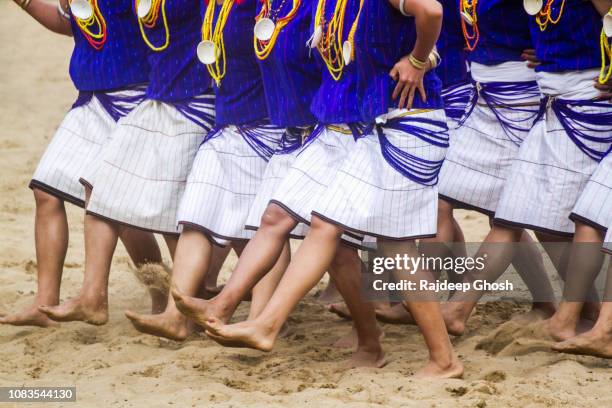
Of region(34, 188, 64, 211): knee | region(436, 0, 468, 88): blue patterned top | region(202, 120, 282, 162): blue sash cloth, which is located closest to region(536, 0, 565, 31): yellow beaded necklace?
region(436, 0, 468, 88): blue patterned top

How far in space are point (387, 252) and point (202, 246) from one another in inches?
35.6

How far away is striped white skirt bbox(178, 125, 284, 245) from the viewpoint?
530 cm

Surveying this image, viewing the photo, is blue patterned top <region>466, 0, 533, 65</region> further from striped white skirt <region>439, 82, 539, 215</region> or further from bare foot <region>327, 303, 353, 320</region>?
bare foot <region>327, 303, 353, 320</region>

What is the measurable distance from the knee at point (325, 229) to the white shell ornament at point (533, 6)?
1.32m

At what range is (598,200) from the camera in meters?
5.03

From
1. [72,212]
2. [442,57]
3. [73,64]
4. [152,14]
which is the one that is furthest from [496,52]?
[72,212]

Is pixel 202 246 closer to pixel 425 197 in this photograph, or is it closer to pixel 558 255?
pixel 425 197

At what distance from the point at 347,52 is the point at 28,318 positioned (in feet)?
6.69

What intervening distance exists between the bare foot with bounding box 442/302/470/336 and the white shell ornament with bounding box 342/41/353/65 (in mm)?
1318

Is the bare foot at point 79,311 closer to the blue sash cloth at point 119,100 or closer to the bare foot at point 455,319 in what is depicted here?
the blue sash cloth at point 119,100

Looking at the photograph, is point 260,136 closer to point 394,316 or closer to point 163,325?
point 163,325

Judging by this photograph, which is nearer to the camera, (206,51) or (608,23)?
(608,23)

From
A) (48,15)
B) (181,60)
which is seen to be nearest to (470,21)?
(181,60)

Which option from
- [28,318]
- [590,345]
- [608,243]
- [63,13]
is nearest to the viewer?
[590,345]
